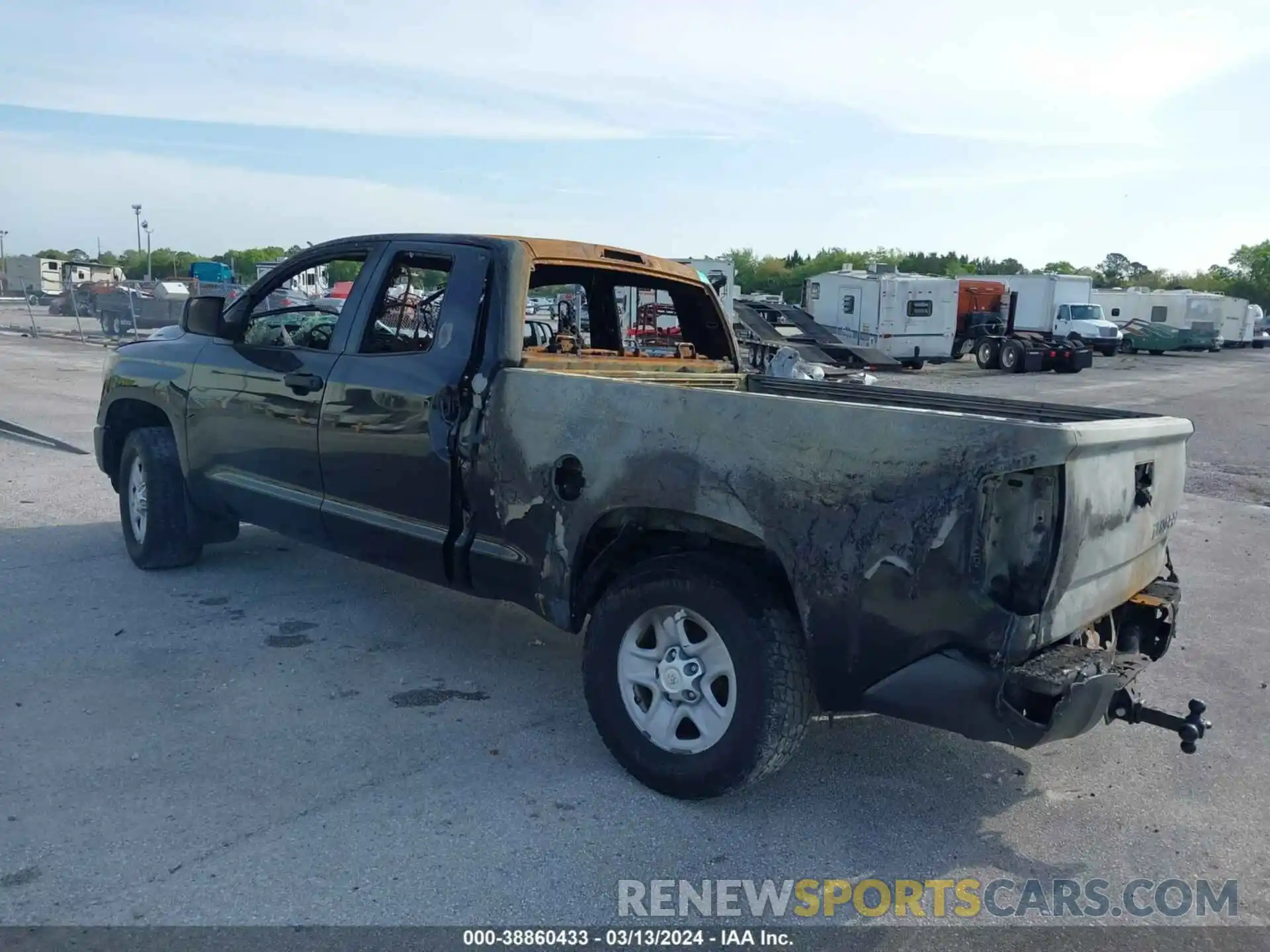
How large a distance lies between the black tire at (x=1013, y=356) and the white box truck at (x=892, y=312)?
160cm

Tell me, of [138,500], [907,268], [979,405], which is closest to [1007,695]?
[979,405]

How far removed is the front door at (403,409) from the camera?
4414 millimetres

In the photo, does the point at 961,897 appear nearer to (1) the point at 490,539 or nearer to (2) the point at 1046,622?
(2) the point at 1046,622

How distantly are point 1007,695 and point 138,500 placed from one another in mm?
5141

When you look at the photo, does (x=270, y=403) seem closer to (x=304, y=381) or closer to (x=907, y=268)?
(x=304, y=381)

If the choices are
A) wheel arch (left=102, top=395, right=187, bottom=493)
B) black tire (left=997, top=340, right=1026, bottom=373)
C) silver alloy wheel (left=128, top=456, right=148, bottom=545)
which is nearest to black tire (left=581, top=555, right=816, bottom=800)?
silver alloy wheel (left=128, top=456, right=148, bottom=545)

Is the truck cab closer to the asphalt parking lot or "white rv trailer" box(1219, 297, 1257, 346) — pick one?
"white rv trailer" box(1219, 297, 1257, 346)

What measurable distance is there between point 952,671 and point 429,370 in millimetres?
2472

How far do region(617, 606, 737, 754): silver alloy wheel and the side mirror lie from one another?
10.3 feet

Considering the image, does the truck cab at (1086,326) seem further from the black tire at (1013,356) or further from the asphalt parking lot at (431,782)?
the asphalt parking lot at (431,782)

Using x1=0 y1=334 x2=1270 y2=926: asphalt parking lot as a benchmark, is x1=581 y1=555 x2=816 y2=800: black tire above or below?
above

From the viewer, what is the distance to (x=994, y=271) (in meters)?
92.2

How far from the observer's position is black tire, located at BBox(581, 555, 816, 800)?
341 centimetres

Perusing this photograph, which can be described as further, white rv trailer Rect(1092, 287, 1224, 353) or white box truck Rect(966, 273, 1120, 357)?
white rv trailer Rect(1092, 287, 1224, 353)
